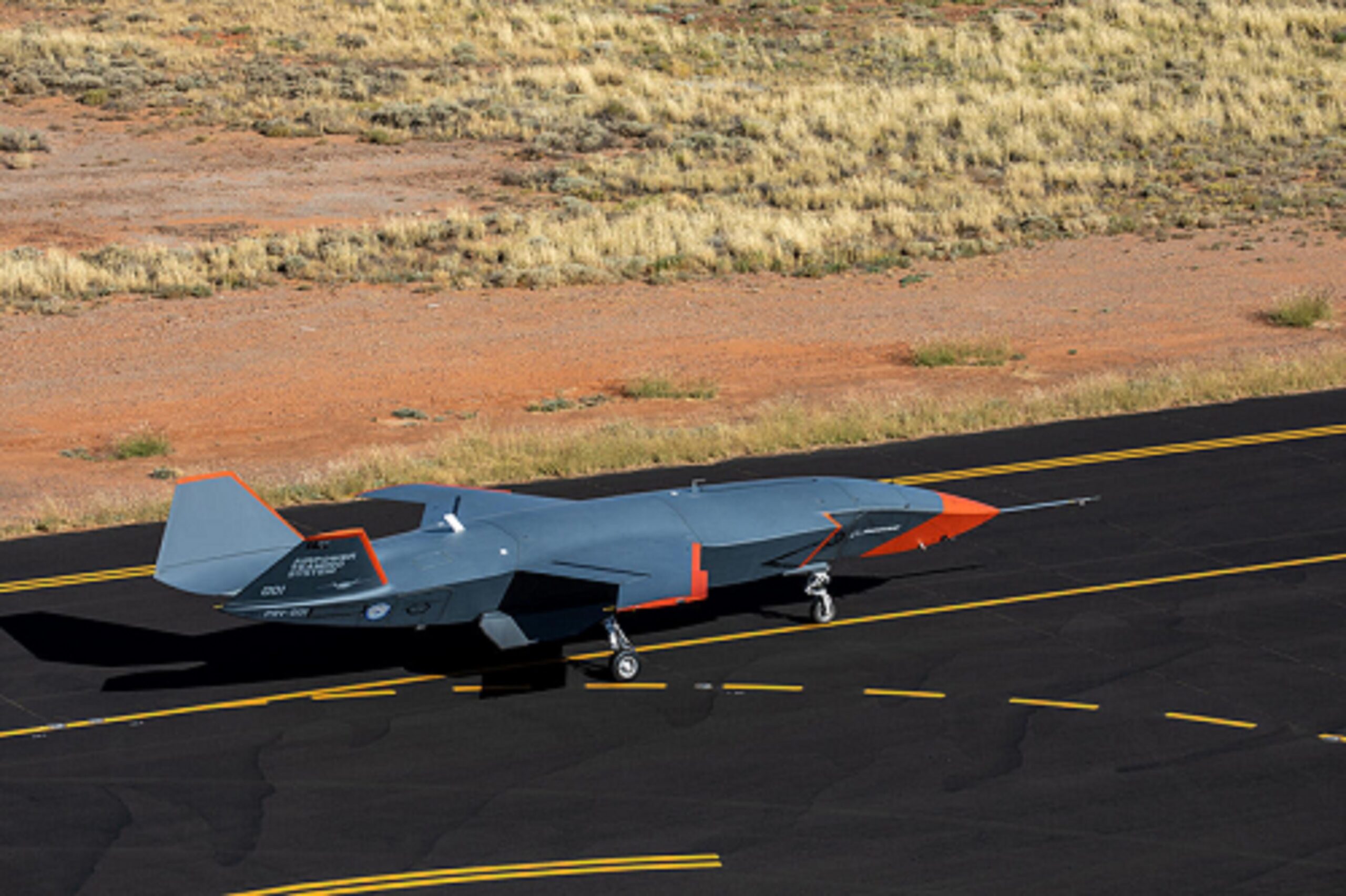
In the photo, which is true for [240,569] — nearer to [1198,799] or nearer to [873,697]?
[873,697]

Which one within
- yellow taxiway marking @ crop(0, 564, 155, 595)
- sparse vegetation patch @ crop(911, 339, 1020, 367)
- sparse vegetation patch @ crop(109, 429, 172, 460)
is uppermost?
yellow taxiway marking @ crop(0, 564, 155, 595)

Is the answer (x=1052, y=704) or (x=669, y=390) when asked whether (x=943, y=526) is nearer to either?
(x=1052, y=704)

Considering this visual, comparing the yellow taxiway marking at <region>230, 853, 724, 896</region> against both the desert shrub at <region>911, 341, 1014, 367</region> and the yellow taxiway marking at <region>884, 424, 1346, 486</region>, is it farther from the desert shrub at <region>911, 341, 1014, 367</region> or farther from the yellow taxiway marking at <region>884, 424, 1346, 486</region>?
the desert shrub at <region>911, 341, 1014, 367</region>

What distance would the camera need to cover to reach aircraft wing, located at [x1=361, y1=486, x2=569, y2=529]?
19.2 metres

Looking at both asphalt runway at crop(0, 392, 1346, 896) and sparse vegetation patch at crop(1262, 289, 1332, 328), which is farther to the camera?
sparse vegetation patch at crop(1262, 289, 1332, 328)

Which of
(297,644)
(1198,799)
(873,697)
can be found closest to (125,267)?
(297,644)

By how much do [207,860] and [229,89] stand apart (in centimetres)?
6208

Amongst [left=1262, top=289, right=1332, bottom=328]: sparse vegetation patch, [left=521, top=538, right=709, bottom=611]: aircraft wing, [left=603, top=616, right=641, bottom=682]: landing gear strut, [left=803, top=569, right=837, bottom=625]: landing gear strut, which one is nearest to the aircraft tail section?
[left=521, top=538, right=709, bottom=611]: aircraft wing

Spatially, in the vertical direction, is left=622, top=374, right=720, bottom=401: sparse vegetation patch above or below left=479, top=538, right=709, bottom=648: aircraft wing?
below

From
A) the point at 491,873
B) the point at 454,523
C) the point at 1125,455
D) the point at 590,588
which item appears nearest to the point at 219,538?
the point at 454,523

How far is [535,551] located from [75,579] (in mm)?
8461

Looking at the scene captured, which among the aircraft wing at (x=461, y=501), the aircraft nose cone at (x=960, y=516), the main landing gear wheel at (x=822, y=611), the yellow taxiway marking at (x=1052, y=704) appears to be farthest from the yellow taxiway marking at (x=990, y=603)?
the yellow taxiway marking at (x=1052, y=704)

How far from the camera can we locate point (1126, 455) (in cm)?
2748

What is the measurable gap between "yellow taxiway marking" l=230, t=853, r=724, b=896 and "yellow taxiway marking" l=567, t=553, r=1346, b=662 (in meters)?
4.88
